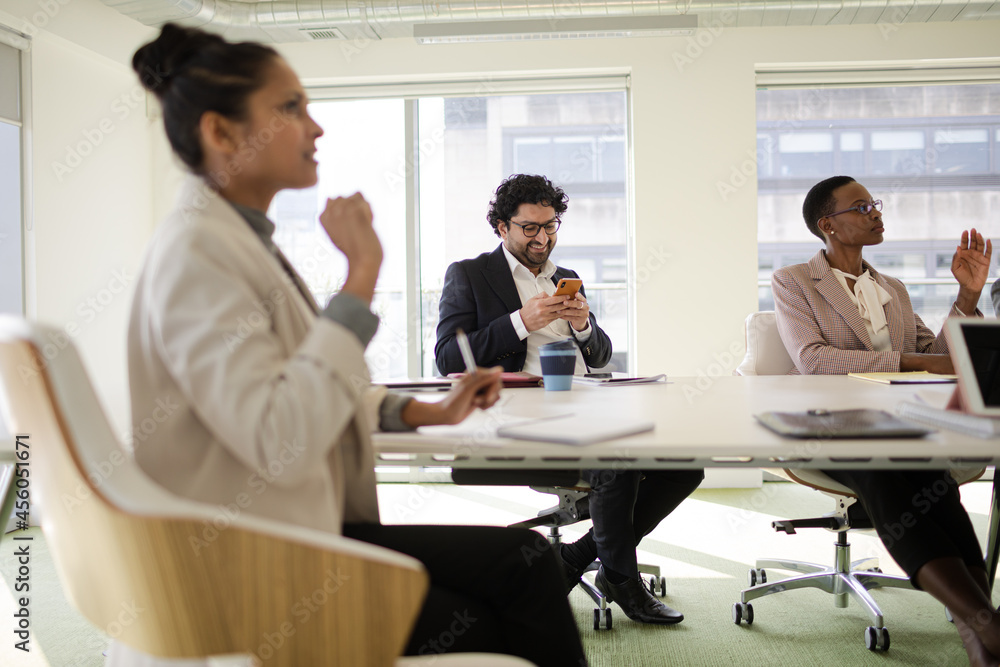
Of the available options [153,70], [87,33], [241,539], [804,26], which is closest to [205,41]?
[153,70]

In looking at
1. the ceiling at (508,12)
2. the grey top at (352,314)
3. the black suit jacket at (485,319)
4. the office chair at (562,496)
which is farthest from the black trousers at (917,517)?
the ceiling at (508,12)

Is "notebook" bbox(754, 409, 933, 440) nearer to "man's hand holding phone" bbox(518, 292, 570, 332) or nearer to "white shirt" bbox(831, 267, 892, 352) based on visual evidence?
"man's hand holding phone" bbox(518, 292, 570, 332)

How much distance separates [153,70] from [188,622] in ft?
2.71

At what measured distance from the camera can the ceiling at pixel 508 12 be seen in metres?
4.20

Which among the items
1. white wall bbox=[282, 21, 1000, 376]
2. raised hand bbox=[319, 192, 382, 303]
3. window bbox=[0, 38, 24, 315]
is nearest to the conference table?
raised hand bbox=[319, 192, 382, 303]

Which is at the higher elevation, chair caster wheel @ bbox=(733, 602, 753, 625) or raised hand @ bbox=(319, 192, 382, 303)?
raised hand @ bbox=(319, 192, 382, 303)

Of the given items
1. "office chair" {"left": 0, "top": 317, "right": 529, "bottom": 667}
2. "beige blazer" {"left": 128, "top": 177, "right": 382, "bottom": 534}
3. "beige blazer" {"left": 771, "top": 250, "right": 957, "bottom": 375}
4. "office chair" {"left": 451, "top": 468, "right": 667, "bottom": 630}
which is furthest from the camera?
"beige blazer" {"left": 771, "top": 250, "right": 957, "bottom": 375}

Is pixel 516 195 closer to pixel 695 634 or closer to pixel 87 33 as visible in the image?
→ pixel 695 634

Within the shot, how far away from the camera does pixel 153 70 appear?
1179mm

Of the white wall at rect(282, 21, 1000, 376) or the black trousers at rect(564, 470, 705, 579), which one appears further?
the white wall at rect(282, 21, 1000, 376)

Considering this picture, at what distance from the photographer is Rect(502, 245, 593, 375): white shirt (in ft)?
9.29

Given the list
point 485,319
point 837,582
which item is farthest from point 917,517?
point 485,319

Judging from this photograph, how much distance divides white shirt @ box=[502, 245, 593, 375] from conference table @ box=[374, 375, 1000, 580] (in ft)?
3.34

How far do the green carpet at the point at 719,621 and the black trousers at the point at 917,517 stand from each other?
0.46 metres
